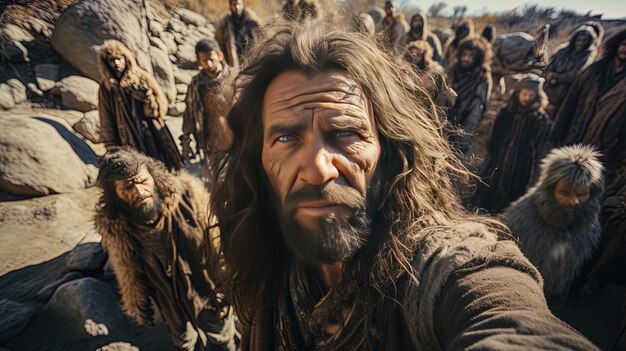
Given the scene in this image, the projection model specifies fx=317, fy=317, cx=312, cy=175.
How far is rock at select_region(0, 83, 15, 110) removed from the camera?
586 centimetres

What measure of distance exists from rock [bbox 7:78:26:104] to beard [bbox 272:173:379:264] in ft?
24.7

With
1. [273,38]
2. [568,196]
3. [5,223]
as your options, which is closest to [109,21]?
[5,223]

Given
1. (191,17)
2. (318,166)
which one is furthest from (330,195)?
(191,17)

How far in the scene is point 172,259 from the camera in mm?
2471

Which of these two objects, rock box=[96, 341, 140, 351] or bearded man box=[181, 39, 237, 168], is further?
bearded man box=[181, 39, 237, 168]

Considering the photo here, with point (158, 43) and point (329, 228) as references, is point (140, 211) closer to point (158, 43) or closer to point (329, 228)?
point (329, 228)

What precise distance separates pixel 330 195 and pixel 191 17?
423 inches

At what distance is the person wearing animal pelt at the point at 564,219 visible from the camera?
2.57 m

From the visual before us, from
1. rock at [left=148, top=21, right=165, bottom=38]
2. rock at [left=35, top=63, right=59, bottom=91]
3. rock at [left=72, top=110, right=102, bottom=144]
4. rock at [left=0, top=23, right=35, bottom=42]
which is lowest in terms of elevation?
rock at [left=72, top=110, right=102, bottom=144]

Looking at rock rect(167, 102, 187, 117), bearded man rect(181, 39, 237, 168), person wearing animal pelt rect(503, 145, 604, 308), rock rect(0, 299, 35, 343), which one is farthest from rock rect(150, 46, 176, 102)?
person wearing animal pelt rect(503, 145, 604, 308)

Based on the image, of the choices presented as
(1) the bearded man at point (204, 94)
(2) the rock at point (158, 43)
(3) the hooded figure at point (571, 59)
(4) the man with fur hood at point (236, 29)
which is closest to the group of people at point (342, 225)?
(1) the bearded man at point (204, 94)

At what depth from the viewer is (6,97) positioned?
5938mm

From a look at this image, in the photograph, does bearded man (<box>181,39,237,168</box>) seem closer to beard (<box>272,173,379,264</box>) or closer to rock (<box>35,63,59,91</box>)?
beard (<box>272,173,379,264</box>)

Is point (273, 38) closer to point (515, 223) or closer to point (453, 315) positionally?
point (453, 315)
